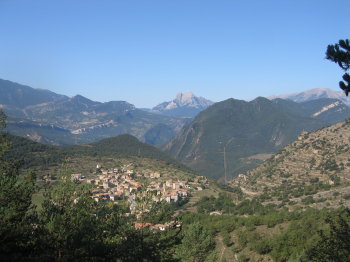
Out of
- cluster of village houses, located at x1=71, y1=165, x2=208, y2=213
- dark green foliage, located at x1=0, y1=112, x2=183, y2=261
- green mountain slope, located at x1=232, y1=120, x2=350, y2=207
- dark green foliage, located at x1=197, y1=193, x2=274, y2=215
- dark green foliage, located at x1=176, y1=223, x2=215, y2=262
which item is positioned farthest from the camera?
cluster of village houses, located at x1=71, y1=165, x2=208, y2=213

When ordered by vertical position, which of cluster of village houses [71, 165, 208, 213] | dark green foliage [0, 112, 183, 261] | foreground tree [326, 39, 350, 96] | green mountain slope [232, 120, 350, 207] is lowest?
cluster of village houses [71, 165, 208, 213]

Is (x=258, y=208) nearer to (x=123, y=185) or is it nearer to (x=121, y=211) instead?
(x=123, y=185)

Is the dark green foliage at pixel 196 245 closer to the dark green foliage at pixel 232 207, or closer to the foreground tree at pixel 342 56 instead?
the foreground tree at pixel 342 56

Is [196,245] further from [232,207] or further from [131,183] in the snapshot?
[131,183]

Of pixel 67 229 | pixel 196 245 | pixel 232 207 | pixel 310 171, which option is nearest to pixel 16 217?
pixel 67 229

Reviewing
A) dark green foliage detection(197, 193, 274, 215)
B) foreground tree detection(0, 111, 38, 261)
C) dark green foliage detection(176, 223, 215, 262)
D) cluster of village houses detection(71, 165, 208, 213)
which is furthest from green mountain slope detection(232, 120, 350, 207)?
foreground tree detection(0, 111, 38, 261)

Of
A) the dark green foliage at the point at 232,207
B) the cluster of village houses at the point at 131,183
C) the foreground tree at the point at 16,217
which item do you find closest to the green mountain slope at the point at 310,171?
the dark green foliage at the point at 232,207

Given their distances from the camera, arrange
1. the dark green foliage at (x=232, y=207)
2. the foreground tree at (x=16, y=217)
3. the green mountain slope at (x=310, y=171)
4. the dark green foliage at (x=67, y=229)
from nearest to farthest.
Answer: the foreground tree at (x=16, y=217) → the dark green foliage at (x=67, y=229) → the dark green foliage at (x=232, y=207) → the green mountain slope at (x=310, y=171)

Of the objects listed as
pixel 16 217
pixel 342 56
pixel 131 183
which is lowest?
pixel 131 183

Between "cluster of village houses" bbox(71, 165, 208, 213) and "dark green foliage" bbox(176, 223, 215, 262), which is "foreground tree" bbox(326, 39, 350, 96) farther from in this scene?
"cluster of village houses" bbox(71, 165, 208, 213)

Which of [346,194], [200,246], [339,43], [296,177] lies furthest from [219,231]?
[296,177]

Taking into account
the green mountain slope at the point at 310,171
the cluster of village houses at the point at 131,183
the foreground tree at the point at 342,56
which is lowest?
the cluster of village houses at the point at 131,183

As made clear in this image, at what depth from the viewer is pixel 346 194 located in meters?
46.5

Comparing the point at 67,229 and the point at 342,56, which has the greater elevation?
the point at 342,56
